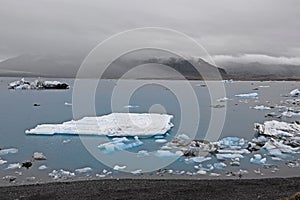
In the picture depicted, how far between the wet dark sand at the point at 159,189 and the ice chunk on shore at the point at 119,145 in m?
4.12

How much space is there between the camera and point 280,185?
908 centimetres

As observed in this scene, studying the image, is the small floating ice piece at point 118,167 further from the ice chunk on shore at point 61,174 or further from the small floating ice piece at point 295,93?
the small floating ice piece at point 295,93

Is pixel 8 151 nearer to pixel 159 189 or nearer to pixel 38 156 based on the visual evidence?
pixel 38 156

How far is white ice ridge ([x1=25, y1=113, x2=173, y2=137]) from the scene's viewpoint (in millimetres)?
16875

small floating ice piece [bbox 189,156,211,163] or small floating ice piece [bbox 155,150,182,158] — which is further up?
small floating ice piece [bbox 155,150,182,158]

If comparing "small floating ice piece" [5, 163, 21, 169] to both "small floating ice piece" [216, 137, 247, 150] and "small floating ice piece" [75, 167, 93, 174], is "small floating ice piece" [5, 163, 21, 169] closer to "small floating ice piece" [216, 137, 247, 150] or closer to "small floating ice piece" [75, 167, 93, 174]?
"small floating ice piece" [75, 167, 93, 174]

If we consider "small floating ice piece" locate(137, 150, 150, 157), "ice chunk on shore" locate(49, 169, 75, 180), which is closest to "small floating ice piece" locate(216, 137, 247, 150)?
"small floating ice piece" locate(137, 150, 150, 157)

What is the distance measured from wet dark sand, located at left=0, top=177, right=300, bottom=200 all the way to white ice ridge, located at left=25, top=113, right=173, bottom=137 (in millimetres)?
7135

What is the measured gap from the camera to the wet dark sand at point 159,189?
8086 millimetres

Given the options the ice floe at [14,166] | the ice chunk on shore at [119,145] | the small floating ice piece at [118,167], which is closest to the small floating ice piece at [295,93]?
the ice chunk on shore at [119,145]

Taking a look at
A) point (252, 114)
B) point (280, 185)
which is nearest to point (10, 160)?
point (280, 185)

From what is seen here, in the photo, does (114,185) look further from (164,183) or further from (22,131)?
(22,131)

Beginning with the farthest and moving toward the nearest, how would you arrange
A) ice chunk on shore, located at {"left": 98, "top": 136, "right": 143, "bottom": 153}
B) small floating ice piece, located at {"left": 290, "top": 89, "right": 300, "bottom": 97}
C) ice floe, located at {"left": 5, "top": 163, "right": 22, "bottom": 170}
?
small floating ice piece, located at {"left": 290, "top": 89, "right": 300, "bottom": 97} < ice chunk on shore, located at {"left": 98, "top": 136, "right": 143, "bottom": 153} < ice floe, located at {"left": 5, "top": 163, "right": 22, "bottom": 170}

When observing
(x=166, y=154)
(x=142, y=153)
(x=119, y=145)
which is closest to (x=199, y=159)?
(x=166, y=154)
